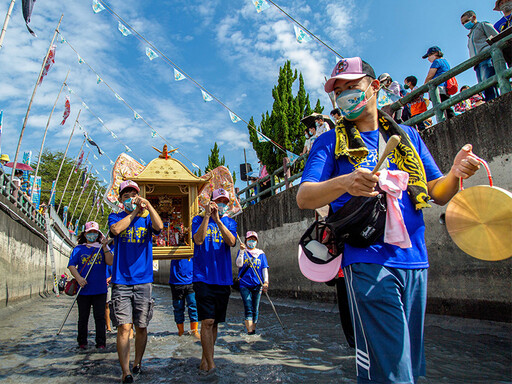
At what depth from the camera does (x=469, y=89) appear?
6.93 metres

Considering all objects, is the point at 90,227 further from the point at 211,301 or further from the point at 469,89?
the point at 469,89

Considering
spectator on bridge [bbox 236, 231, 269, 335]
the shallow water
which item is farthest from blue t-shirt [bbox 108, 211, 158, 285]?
spectator on bridge [bbox 236, 231, 269, 335]

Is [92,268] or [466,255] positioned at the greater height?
[92,268]

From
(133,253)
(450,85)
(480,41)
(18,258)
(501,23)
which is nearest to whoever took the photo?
(133,253)

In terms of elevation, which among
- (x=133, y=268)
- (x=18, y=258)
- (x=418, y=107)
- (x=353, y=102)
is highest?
(x=418, y=107)

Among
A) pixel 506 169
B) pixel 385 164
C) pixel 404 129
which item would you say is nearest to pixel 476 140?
pixel 506 169

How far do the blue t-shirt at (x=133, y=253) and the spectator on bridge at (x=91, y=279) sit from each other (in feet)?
3.87

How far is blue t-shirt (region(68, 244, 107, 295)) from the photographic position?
6402 mm

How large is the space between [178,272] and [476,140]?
18.6ft

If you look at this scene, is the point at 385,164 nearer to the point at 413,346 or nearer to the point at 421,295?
the point at 421,295

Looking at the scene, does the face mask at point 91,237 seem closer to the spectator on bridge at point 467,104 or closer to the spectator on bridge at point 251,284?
the spectator on bridge at point 251,284

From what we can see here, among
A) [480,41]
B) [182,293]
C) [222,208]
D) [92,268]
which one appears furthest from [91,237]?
[480,41]

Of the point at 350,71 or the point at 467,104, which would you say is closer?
the point at 350,71

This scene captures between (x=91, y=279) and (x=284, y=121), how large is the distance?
2077cm
